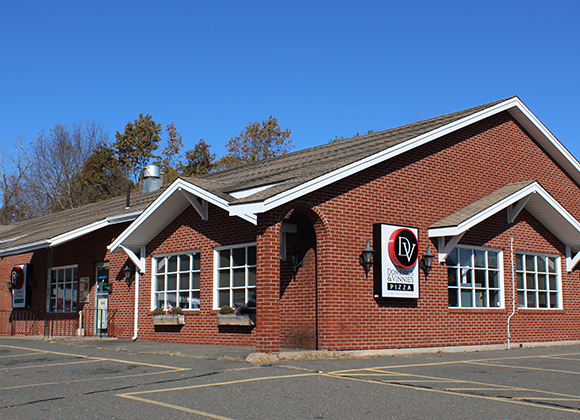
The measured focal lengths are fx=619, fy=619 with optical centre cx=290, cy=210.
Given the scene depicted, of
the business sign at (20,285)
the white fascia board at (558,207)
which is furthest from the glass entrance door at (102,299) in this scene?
the white fascia board at (558,207)

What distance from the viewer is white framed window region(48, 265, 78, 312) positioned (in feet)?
74.3

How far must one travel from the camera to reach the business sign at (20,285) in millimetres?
24828

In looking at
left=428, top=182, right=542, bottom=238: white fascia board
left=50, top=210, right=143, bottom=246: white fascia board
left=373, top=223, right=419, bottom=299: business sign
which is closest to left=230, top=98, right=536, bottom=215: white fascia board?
left=373, top=223, right=419, bottom=299: business sign

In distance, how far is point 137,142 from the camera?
51.5 meters

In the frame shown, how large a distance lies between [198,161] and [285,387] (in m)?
43.4

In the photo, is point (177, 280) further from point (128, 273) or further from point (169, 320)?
point (128, 273)

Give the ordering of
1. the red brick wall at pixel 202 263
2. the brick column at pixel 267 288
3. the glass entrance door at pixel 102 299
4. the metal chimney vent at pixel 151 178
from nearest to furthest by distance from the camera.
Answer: the brick column at pixel 267 288 → the red brick wall at pixel 202 263 → the glass entrance door at pixel 102 299 → the metal chimney vent at pixel 151 178

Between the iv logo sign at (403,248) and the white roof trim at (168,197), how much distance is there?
318 centimetres

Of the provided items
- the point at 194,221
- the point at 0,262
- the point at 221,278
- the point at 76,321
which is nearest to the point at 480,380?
the point at 221,278

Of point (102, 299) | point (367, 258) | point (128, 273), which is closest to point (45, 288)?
point (102, 299)

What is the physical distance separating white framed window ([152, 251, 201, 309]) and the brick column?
5355 mm

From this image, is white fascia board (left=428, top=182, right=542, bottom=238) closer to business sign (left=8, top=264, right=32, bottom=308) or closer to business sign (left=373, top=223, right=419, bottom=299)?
business sign (left=373, top=223, right=419, bottom=299)

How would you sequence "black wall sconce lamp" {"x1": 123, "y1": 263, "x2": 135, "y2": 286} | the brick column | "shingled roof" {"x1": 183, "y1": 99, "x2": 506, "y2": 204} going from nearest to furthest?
the brick column
"shingled roof" {"x1": 183, "y1": 99, "x2": 506, "y2": 204}
"black wall sconce lamp" {"x1": 123, "y1": 263, "x2": 135, "y2": 286}

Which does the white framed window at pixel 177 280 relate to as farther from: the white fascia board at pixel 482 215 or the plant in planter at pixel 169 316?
the white fascia board at pixel 482 215
